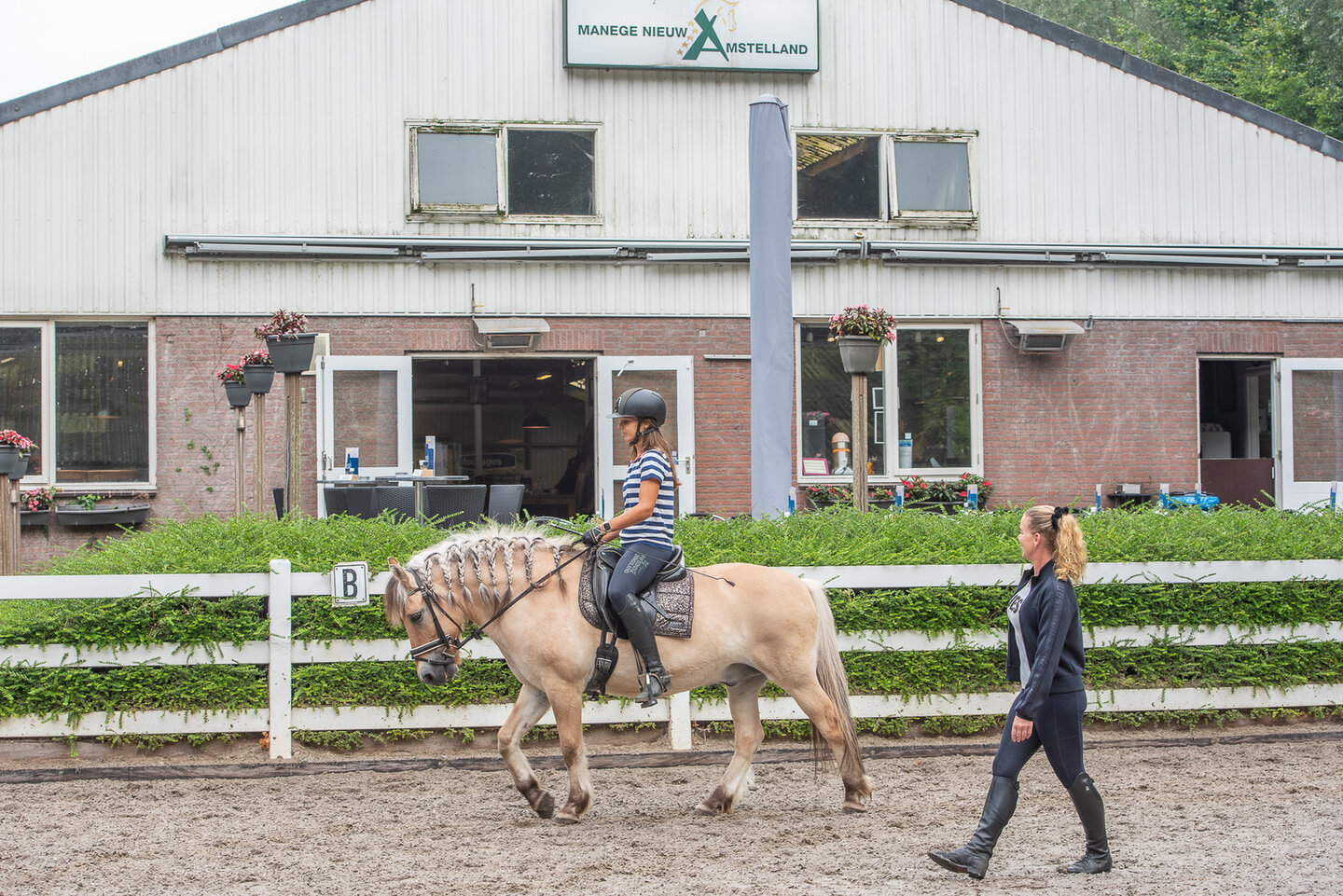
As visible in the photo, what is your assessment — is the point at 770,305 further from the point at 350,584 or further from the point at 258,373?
the point at 258,373

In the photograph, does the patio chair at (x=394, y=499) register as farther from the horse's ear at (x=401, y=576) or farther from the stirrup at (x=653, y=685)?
the stirrup at (x=653, y=685)

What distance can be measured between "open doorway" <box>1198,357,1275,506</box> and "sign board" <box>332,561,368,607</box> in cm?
1204

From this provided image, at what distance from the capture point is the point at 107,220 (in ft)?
44.9

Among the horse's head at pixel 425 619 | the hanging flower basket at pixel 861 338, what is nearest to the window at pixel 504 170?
the hanging flower basket at pixel 861 338

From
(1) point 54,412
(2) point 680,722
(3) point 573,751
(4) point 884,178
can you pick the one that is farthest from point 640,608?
(4) point 884,178

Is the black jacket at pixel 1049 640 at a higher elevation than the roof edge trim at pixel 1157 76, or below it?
below

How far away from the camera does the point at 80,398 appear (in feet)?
45.1

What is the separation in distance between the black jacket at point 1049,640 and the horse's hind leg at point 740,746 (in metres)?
1.57

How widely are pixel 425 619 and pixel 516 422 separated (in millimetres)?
12834

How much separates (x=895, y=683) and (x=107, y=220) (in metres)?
10.7

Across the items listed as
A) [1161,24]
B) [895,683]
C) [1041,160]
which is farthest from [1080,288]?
[1161,24]

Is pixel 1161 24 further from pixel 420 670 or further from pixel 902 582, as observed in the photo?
pixel 420 670

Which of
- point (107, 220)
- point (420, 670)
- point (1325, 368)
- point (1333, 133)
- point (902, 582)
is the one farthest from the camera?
point (1333, 133)

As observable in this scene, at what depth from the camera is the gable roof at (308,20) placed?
13648mm
